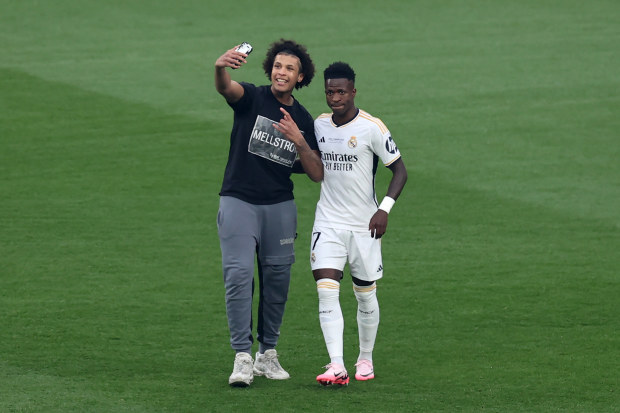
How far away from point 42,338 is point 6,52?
13609 millimetres

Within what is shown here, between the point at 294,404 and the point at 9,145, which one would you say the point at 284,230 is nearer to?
the point at 294,404

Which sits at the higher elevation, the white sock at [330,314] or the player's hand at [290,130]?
the player's hand at [290,130]

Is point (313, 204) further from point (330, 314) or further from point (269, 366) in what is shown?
point (330, 314)

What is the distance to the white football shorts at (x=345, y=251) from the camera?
7.68m

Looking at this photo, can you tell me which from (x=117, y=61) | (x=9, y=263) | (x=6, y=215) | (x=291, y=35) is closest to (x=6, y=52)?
(x=117, y=61)

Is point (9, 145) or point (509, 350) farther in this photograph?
point (9, 145)

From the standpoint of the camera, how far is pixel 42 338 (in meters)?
8.66

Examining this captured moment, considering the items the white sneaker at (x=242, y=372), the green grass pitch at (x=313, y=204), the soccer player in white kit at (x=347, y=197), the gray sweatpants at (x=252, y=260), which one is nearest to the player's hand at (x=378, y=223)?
the soccer player in white kit at (x=347, y=197)

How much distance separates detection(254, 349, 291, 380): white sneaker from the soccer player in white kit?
0.45 metres

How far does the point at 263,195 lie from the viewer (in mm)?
7699

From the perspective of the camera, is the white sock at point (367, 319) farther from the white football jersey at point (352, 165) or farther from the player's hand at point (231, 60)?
the player's hand at point (231, 60)

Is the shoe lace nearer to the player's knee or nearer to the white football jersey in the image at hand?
the player's knee

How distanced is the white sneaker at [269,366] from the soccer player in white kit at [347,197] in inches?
17.9

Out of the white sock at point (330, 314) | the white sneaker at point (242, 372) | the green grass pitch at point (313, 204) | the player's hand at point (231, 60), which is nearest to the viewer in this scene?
the player's hand at point (231, 60)
